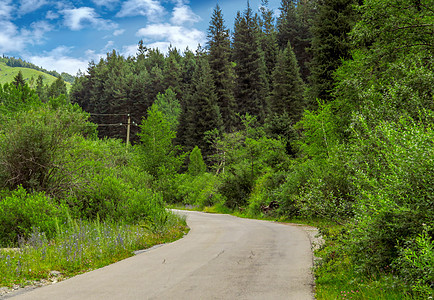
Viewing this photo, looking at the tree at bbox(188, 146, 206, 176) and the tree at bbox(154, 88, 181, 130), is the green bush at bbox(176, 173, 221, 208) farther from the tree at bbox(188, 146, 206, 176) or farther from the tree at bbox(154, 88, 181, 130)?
the tree at bbox(154, 88, 181, 130)

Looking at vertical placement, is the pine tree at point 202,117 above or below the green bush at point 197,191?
above

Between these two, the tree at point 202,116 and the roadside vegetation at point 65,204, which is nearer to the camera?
the roadside vegetation at point 65,204

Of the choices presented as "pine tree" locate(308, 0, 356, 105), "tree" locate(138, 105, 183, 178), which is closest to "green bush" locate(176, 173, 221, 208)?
"tree" locate(138, 105, 183, 178)

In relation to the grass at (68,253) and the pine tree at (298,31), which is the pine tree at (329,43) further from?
the pine tree at (298,31)

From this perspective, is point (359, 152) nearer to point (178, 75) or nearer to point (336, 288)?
point (336, 288)

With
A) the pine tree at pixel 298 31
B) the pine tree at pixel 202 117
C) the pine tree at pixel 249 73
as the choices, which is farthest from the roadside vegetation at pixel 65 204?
the pine tree at pixel 298 31

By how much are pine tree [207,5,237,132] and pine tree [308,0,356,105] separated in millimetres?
31568

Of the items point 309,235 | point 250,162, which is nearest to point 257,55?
point 250,162

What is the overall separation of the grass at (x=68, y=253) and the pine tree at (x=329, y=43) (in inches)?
734

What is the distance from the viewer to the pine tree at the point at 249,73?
Result: 6272cm

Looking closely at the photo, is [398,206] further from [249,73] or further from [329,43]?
[249,73]

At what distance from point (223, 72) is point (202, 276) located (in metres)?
59.7

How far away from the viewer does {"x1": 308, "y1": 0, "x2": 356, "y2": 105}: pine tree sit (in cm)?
2556

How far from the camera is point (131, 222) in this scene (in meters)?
13.4
